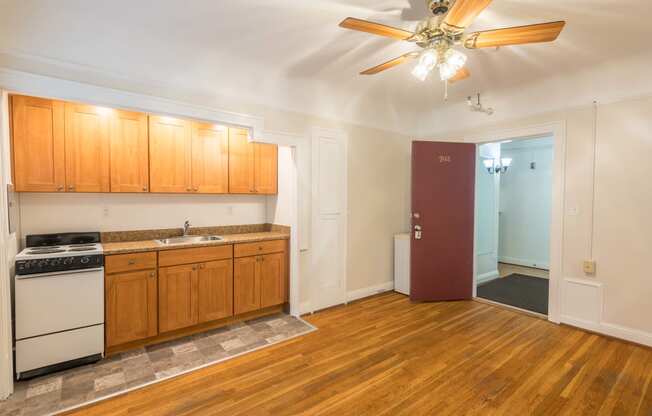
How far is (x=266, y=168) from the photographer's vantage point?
3838 millimetres

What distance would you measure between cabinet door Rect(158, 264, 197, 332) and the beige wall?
390 cm

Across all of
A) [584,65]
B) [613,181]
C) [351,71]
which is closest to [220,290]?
[351,71]

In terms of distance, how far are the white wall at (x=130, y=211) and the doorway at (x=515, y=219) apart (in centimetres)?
348

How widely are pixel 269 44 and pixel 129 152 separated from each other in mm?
1660

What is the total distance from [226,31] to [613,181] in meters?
3.84

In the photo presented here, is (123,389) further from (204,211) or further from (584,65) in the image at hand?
(584,65)

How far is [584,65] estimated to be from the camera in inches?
121

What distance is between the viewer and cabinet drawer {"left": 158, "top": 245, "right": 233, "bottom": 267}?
2890mm

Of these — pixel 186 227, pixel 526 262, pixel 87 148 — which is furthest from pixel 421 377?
pixel 526 262

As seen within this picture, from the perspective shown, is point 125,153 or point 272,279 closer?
point 125,153

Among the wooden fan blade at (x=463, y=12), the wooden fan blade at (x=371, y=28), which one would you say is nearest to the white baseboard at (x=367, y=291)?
the wooden fan blade at (x=371, y=28)

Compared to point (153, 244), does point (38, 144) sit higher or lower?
higher

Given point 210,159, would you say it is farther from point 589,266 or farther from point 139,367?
point 589,266

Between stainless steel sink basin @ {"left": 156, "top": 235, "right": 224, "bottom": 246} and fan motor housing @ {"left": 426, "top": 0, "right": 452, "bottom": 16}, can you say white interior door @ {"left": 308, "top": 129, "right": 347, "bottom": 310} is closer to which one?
stainless steel sink basin @ {"left": 156, "top": 235, "right": 224, "bottom": 246}
